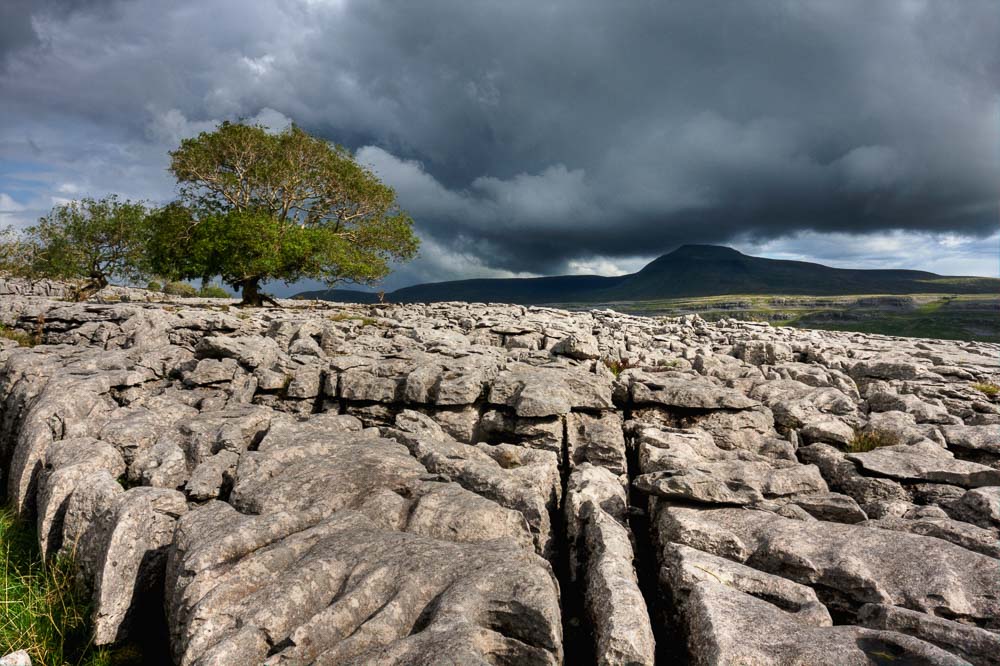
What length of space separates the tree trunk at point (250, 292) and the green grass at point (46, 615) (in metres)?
57.2

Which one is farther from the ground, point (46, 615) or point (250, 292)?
point (250, 292)

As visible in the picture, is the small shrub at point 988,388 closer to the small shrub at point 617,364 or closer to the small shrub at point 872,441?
the small shrub at point 872,441

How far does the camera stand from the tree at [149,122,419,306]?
6088cm

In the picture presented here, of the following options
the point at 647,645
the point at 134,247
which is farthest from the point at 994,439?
the point at 134,247

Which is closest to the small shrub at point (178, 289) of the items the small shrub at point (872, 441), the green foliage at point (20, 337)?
the green foliage at point (20, 337)

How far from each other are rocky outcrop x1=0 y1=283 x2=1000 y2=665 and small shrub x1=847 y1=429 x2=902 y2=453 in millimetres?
150

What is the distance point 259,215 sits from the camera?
206ft

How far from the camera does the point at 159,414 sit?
56.0 ft

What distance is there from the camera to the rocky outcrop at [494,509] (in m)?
7.58

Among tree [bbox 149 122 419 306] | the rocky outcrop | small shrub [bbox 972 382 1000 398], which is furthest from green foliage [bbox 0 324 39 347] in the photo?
small shrub [bbox 972 382 1000 398]

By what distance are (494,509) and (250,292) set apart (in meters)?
65.9

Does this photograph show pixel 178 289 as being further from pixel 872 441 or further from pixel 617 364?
pixel 872 441

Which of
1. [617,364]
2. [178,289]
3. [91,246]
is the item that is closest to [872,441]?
[617,364]

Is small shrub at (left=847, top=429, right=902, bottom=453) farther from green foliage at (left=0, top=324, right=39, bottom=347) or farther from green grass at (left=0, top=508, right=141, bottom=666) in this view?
green foliage at (left=0, top=324, right=39, bottom=347)
